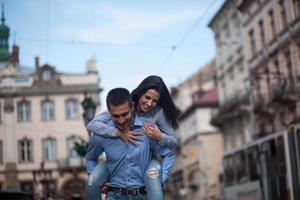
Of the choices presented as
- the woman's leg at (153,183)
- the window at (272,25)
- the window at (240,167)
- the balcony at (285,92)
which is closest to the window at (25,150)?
the window at (272,25)

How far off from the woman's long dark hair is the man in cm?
34

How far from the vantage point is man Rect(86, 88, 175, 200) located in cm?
539

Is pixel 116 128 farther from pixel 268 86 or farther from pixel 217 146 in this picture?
pixel 217 146

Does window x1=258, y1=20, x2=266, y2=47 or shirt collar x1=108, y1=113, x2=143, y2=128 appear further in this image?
window x1=258, y1=20, x2=266, y2=47

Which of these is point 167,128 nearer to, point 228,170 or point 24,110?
point 228,170

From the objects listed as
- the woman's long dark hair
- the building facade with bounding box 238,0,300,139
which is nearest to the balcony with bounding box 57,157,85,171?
the building facade with bounding box 238,0,300,139

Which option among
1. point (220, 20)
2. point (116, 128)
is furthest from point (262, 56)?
point (116, 128)

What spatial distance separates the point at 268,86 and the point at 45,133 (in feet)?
77.3

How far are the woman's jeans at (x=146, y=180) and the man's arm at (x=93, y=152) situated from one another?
93 mm

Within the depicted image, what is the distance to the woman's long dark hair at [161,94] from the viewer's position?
18.9 feet

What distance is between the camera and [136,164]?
17.9 feet

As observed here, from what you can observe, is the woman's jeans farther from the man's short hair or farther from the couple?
the man's short hair

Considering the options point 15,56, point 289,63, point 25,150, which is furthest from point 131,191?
point 15,56

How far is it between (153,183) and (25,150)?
53.3 m
